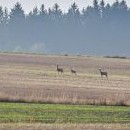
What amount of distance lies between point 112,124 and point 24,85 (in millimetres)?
19026

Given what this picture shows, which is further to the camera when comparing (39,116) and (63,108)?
(63,108)

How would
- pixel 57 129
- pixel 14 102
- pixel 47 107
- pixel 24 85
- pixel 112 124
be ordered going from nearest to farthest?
pixel 57 129 → pixel 112 124 → pixel 47 107 → pixel 14 102 → pixel 24 85

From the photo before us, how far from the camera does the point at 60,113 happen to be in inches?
1098

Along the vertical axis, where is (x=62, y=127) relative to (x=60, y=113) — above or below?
below

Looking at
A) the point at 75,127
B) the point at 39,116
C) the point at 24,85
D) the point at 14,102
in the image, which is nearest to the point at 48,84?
the point at 24,85

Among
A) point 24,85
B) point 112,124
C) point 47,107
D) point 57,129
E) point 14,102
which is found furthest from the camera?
point 24,85

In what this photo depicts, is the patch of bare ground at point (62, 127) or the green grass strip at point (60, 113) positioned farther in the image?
the green grass strip at point (60, 113)

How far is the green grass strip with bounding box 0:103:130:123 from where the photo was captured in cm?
2589

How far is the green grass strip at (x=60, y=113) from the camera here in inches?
1019

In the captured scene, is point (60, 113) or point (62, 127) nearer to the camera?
point (62, 127)

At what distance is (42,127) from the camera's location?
23500 millimetres

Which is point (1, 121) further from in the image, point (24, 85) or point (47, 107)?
point (24, 85)

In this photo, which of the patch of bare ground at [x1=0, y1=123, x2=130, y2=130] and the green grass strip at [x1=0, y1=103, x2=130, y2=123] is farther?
the green grass strip at [x1=0, y1=103, x2=130, y2=123]

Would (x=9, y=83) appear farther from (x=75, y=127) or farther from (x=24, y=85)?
(x=75, y=127)
